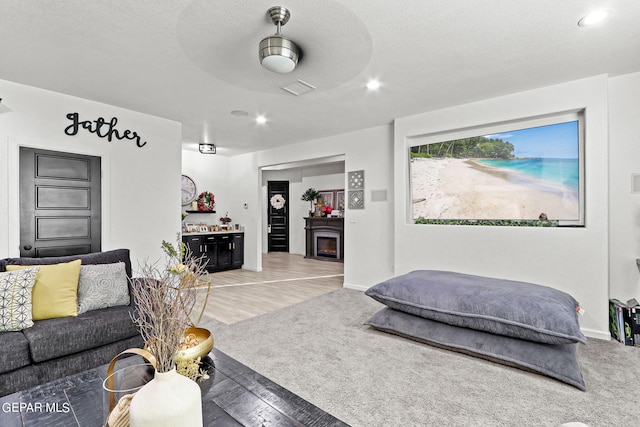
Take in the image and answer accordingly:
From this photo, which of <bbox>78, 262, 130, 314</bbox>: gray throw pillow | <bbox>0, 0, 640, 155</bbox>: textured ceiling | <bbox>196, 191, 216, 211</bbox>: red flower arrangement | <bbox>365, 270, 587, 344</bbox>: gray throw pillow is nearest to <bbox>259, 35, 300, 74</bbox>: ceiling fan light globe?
<bbox>0, 0, 640, 155</bbox>: textured ceiling

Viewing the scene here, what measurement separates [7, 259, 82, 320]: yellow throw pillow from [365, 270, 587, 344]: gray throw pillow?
8.53 feet

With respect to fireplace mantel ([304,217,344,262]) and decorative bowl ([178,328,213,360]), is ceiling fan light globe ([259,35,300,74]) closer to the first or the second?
A: decorative bowl ([178,328,213,360])

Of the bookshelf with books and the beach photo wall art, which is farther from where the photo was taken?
the beach photo wall art

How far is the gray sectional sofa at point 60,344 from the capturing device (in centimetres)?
193

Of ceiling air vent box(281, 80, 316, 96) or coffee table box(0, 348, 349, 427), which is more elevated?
ceiling air vent box(281, 80, 316, 96)

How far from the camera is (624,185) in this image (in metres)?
3.03

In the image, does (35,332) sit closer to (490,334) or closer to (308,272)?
(490,334)

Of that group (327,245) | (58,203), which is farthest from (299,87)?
(327,245)

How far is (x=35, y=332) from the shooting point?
2029 mm

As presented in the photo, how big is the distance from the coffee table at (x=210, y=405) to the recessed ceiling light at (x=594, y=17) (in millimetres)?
2876

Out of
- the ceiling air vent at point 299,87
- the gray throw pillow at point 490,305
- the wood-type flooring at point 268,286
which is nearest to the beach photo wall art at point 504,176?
the gray throw pillow at point 490,305

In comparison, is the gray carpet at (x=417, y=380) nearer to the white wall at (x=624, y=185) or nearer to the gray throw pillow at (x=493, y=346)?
the gray throw pillow at (x=493, y=346)

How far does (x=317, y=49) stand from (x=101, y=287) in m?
2.62

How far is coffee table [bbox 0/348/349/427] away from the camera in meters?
1.15
